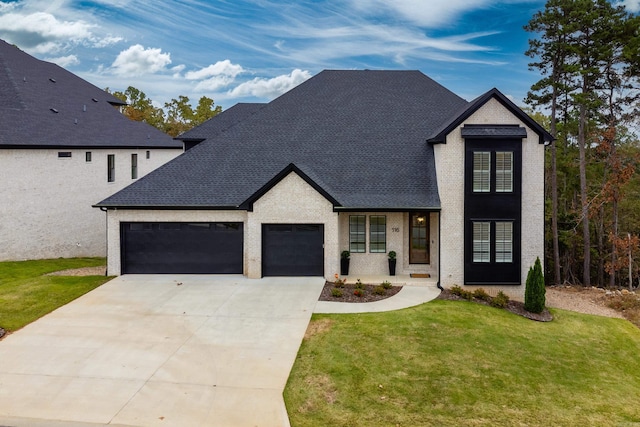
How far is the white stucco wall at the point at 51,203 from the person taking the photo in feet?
77.3

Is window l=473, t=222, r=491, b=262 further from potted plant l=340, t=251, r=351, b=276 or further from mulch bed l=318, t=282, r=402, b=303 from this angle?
potted plant l=340, t=251, r=351, b=276

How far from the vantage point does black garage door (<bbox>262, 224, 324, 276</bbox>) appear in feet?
62.8

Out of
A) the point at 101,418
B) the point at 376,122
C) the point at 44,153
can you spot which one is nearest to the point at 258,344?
the point at 101,418

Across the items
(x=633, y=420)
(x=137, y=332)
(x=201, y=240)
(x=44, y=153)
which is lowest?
(x=633, y=420)

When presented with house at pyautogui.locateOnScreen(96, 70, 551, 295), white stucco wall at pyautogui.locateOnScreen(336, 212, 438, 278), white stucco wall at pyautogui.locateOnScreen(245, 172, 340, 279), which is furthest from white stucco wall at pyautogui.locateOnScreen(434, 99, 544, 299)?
white stucco wall at pyautogui.locateOnScreen(245, 172, 340, 279)

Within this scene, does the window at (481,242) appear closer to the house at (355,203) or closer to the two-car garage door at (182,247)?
the house at (355,203)

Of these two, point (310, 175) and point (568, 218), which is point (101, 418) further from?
point (568, 218)

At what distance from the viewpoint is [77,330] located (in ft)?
43.5

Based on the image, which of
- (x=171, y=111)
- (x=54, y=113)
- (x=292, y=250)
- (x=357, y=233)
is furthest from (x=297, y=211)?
(x=171, y=111)

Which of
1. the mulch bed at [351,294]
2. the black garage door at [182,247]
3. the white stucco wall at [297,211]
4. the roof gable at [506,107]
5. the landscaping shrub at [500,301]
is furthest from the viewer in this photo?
the black garage door at [182,247]

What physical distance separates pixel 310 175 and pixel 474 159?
646cm

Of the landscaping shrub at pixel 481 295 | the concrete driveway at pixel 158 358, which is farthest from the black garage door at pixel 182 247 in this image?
the landscaping shrub at pixel 481 295

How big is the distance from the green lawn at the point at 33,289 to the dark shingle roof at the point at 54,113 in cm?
675

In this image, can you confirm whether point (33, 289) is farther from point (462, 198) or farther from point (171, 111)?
point (171, 111)
